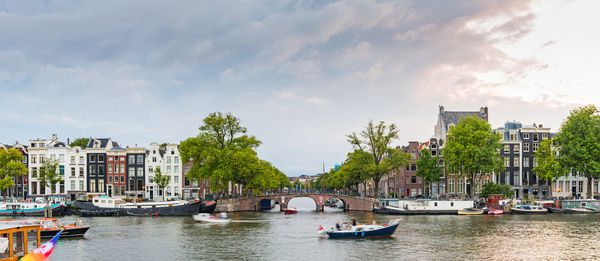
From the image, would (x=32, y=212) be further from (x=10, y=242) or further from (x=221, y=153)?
(x=10, y=242)

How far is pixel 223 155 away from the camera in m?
96.8

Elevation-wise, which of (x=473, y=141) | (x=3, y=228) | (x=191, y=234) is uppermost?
(x=473, y=141)

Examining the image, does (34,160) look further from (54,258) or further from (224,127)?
(54,258)

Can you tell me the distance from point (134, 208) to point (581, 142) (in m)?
80.9

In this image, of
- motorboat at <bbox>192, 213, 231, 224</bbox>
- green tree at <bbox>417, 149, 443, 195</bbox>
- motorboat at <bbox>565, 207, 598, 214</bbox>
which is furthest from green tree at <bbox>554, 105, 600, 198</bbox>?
motorboat at <bbox>192, 213, 231, 224</bbox>

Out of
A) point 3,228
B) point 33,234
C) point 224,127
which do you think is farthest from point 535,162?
point 3,228

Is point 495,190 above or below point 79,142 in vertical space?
below

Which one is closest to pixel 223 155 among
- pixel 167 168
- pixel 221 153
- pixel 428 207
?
pixel 221 153

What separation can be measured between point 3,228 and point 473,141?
80.6m

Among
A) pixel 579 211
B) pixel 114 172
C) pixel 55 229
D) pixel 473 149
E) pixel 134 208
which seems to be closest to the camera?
pixel 55 229

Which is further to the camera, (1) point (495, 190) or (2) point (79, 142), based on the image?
(2) point (79, 142)

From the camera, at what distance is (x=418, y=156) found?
120 metres

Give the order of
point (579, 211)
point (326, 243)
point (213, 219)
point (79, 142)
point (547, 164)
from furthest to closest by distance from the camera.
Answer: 1. point (79, 142)
2. point (547, 164)
3. point (579, 211)
4. point (213, 219)
5. point (326, 243)

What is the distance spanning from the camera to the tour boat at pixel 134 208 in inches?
3531
